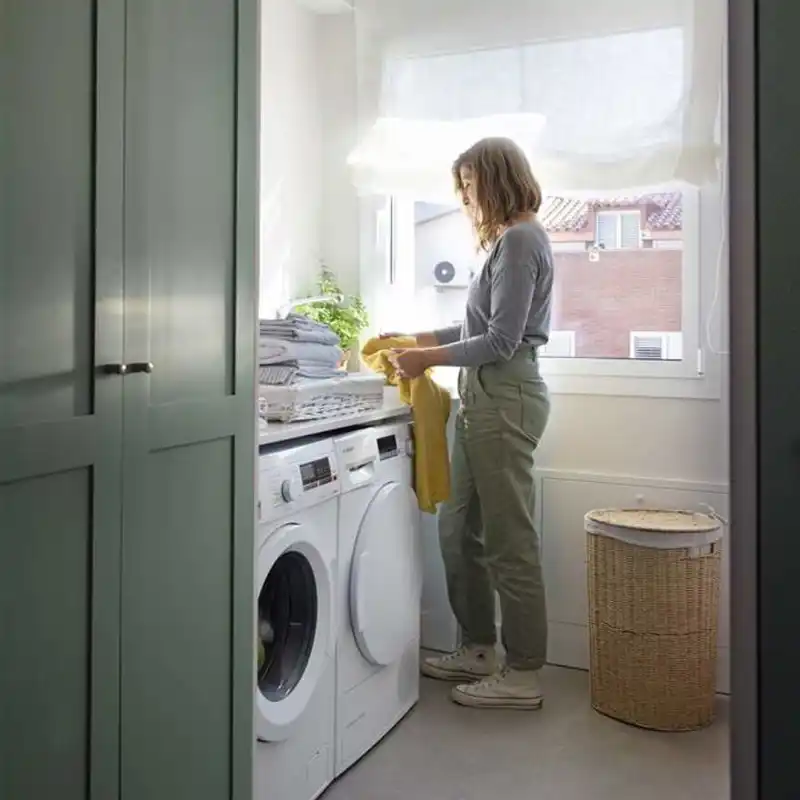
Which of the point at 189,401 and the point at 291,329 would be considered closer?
the point at 189,401

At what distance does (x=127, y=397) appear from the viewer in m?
1.44

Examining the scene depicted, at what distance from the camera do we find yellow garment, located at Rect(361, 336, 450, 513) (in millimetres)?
2725

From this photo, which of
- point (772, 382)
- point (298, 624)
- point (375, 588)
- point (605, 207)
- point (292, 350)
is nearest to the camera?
point (772, 382)

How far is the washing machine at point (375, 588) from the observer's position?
2326 mm

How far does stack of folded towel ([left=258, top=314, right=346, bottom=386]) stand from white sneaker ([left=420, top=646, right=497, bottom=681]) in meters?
1.07

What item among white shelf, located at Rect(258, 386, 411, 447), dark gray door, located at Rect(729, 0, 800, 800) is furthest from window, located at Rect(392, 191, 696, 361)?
dark gray door, located at Rect(729, 0, 800, 800)

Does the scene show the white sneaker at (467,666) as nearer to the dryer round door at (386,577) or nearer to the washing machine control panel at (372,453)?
the dryer round door at (386,577)

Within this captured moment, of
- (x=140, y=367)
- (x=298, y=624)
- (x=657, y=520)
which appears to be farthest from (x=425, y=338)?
(x=140, y=367)

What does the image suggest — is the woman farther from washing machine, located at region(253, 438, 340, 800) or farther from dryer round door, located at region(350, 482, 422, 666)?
washing machine, located at region(253, 438, 340, 800)

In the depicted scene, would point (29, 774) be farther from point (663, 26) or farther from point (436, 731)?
point (663, 26)

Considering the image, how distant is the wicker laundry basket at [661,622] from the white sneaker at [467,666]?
1.28 feet

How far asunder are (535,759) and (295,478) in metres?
1.04

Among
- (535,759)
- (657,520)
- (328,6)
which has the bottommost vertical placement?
(535,759)

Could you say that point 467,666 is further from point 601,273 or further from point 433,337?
point 601,273
